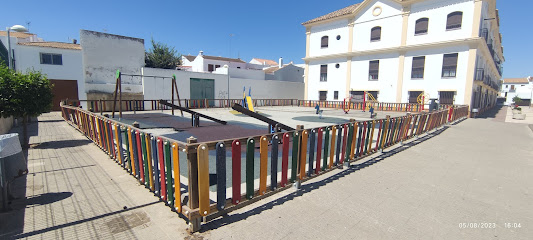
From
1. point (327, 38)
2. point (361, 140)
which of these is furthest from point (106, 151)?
point (327, 38)

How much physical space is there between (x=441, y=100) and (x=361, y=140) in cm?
2161

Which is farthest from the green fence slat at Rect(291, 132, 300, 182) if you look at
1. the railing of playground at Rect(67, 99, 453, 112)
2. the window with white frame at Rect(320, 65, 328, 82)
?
the window with white frame at Rect(320, 65, 328, 82)

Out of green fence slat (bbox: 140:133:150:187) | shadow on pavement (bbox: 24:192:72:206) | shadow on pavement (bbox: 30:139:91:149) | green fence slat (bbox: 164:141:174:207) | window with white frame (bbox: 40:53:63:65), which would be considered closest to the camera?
green fence slat (bbox: 164:141:174:207)

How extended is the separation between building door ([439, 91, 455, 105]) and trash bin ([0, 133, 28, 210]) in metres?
27.1

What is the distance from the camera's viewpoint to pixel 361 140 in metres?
6.09

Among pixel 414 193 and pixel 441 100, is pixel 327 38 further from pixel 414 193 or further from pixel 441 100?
pixel 414 193

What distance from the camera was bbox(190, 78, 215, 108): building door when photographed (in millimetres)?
25281

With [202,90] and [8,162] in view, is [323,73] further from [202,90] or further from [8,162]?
[8,162]

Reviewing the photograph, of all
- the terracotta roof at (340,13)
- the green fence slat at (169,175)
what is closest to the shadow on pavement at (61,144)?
the green fence slat at (169,175)

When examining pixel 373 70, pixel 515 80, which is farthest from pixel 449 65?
pixel 515 80

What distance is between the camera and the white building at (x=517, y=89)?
63547mm

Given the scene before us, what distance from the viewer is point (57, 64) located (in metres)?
20.5

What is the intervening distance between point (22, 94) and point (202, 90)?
788 inches

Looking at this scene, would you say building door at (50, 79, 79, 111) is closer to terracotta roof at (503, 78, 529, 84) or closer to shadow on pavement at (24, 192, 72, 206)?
shadow on pavement at (24, 192, 72, 206)
